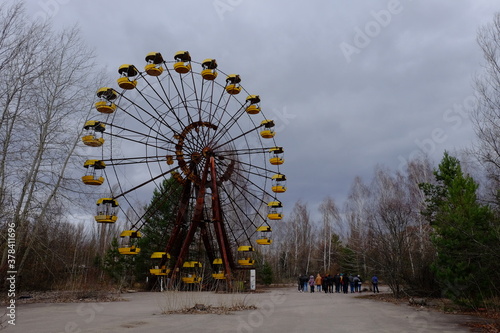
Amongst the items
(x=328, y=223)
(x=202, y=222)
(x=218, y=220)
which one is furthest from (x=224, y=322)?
(x=328, y=223)

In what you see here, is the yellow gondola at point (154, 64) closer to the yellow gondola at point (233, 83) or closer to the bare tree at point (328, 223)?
the yellow gondola at point (233, 83)

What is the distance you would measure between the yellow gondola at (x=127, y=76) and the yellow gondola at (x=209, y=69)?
375cm

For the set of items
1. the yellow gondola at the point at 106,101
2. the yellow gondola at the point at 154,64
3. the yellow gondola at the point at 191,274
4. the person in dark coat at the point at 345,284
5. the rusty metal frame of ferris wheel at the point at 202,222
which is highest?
the yellow gondola at the point at 154,64

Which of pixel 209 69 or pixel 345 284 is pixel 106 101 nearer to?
pixel 209 69

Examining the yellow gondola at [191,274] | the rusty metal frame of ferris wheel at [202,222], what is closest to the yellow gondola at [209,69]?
the rusty metal frame of ferris wheel at [202,222]

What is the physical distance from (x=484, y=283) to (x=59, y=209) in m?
18.6

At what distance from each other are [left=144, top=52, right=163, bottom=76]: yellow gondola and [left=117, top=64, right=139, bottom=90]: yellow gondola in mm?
737

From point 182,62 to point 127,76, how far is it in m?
Answer: 3.12

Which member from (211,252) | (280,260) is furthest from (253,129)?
(280,260)

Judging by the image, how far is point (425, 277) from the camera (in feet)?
62.3

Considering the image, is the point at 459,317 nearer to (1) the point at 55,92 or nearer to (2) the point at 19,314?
(2) the point at 19,314

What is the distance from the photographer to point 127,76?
20.6m

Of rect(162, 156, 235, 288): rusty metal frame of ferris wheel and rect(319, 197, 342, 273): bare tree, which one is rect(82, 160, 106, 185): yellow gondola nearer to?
rect(162, 156, 235, 288): rusty metal frame of ferris wheel

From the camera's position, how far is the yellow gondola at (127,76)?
20.0 metres
